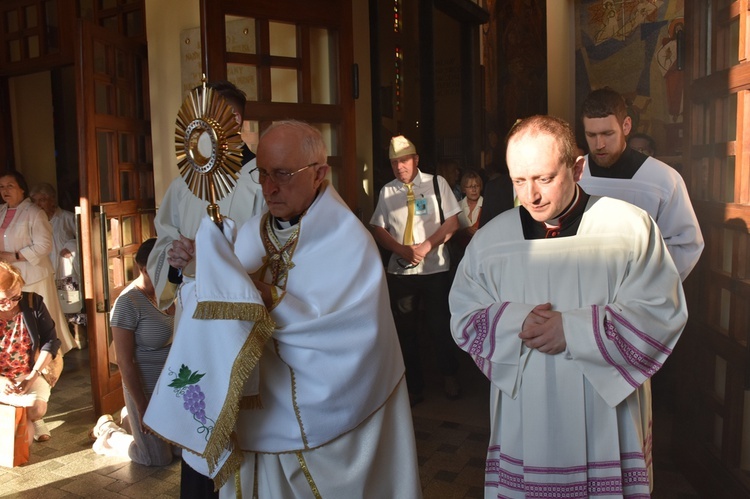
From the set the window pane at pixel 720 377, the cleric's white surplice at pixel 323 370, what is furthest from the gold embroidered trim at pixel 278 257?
the window pane at pixel 720 377

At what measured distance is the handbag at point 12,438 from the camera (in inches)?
176

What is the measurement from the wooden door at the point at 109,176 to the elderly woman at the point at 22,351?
0.47 m

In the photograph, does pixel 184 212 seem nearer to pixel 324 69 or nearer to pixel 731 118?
pixel 324 69

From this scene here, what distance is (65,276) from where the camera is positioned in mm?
7301

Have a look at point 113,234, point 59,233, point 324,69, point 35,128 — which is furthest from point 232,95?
point 35,128

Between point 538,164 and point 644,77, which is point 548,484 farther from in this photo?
point 644,77

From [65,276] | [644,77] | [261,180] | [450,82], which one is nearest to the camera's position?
[261,180]

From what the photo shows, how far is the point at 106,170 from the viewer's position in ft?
18.4

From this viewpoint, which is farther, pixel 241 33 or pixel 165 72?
pixel 165 72

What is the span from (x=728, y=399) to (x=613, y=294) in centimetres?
162

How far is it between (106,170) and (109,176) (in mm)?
87

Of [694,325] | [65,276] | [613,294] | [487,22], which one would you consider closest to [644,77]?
[487,22]

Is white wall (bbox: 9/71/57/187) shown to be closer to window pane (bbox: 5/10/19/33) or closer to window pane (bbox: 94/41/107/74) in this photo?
window pane (bbox: 5/10/19/33)

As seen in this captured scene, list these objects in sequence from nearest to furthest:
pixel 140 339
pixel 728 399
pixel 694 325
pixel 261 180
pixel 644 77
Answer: pixel 261 180 < pixel 728 399 < pixel 694 325 < pixel 140 339 < pixel 644 77
